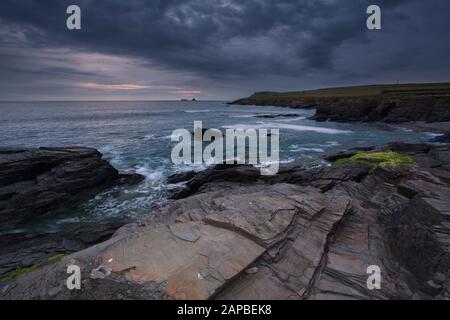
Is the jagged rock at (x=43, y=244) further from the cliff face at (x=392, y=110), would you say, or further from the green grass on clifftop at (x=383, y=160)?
the cliff face at (x=392, y=110)

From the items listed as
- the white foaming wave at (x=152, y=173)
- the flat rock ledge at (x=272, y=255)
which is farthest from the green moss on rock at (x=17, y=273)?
the white foaming wave at (x=152, y=173)

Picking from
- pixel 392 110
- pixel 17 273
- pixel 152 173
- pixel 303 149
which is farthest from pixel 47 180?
pixel 392 110

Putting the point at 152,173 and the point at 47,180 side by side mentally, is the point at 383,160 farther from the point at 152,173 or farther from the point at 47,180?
the point at 47,180

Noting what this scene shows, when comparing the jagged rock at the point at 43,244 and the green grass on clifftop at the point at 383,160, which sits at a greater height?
the green grass on clifftop at the point at 383,160

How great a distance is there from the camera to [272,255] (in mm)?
6586

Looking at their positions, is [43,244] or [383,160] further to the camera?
[383,160]

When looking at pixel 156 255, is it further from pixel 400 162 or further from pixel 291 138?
pixel 291 138

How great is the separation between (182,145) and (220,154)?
889 centimetres

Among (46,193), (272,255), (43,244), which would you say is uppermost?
(272,255)

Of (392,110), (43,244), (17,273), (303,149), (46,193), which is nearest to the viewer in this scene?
(17,273)

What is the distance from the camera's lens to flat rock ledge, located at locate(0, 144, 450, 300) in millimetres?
5664

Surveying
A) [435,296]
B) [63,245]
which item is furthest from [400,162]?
[63,245]

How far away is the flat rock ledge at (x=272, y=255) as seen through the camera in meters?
5.66

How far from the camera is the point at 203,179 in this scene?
61.5ft
